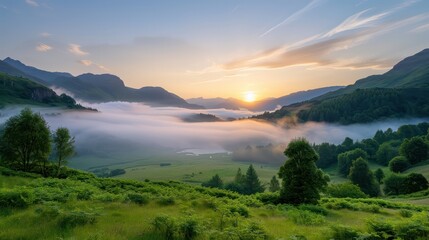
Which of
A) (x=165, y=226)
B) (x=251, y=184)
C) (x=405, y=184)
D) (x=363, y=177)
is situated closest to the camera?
(x=165, y=226)

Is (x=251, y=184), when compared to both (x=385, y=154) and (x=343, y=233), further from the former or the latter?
(x=343, y=233)

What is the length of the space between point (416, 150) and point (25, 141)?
14666cm

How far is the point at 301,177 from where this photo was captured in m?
40.3

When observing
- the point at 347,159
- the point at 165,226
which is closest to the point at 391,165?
the point at 347,159

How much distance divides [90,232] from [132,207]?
7.99 meters

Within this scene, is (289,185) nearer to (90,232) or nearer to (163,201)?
(163,201)

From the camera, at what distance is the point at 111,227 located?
1443 centimetres

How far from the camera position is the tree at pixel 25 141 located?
180 ft

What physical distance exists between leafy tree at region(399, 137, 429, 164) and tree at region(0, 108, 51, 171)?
466ft

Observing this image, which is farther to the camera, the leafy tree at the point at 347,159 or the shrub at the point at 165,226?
the leafy tree at the point at 347,159

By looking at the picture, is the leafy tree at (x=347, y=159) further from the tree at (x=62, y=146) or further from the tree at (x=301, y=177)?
the tree at (x=62, y=146)

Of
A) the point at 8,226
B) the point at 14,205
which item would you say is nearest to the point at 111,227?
the point at 8,226

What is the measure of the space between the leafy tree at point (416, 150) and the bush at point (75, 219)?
150 meters

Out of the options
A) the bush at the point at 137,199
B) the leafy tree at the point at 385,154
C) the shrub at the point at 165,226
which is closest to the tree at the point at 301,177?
the bush at the point at 137,199
